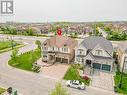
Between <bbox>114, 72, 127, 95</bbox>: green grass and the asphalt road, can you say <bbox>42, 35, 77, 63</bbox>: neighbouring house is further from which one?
<bbox>114, 72, 127, 95</bbox>: green grass

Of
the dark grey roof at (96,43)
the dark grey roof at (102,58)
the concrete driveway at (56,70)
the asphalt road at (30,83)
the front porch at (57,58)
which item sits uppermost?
the dark grey roof at (96,43)

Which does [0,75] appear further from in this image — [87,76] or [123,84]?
[123,84]

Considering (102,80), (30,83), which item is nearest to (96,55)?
(102,80)

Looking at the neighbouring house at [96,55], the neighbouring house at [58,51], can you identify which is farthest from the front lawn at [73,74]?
the neighbouring house at [58,51]

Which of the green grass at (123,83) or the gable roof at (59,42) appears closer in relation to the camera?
the green grass at (123,83)

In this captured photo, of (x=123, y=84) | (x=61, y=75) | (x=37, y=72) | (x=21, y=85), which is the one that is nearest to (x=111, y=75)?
(x=123, y=84)

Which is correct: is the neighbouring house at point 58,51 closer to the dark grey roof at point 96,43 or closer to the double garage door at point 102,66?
the dark grey roof at point 96,43
